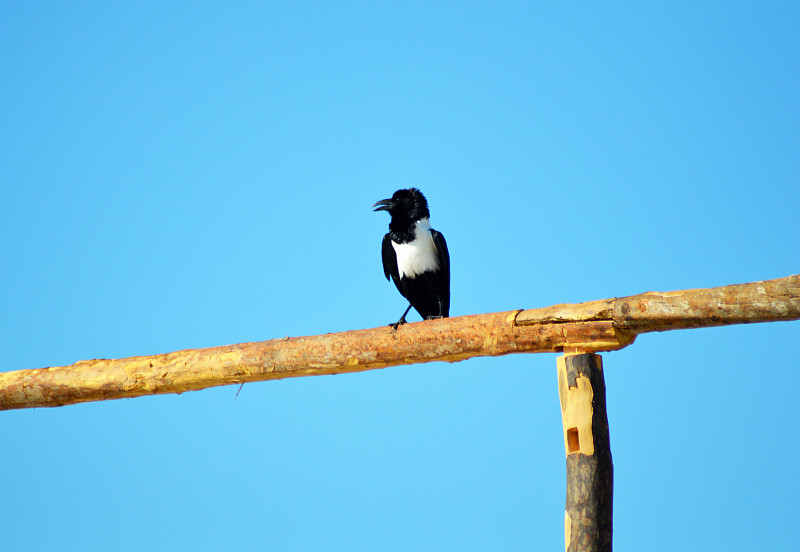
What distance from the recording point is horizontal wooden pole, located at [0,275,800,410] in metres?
3.05

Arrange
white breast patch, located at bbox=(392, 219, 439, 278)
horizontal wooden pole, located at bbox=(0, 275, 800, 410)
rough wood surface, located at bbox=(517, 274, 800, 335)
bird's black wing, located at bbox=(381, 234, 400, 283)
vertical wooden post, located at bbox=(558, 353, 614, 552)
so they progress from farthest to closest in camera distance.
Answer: bird's black wing, located at bbox=(381, 234, 400, 283) → white breast patch, located at bbox=(392, 219, 439, 278) → vertical wooden post, located at bbox=(558, 353, 614, 552) → horizontal wooden pole, located at bbox=(0, 275, 800, 410) → rough wood surface, located at bbox=(517, 274, 800, 335)

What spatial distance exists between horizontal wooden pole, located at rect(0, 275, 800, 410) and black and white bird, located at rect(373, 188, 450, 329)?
120 centimetres

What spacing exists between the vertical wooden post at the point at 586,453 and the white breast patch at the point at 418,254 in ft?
6.33

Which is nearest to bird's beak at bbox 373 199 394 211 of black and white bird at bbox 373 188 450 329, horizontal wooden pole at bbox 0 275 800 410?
black and white bird at bbox 373 188 450 329

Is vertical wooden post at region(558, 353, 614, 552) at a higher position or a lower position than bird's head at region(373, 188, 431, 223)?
lower

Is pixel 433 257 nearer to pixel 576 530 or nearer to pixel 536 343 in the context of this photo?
pixel 536 343

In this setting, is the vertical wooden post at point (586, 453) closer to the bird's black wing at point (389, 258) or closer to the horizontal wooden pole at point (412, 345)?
the horizontal wooden pole at point (412, 345)

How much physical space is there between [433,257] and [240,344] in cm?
163

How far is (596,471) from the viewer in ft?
10.6

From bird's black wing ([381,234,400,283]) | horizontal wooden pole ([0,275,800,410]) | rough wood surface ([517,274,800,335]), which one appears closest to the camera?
rough wood surface ([517,274,800,335])

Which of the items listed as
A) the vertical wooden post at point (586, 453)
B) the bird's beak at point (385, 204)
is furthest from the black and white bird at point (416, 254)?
the vertical wooden post at point (586, 453)

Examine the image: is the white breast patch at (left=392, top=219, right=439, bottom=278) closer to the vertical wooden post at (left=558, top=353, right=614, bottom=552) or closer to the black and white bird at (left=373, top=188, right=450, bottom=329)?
the black and white bird at (left=373, top=188, right=450, bottom=329)

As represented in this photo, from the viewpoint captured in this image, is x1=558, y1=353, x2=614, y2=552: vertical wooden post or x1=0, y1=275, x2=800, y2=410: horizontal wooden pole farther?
x1=558, y1=353, x2=614, y2=552: vertical wooden post

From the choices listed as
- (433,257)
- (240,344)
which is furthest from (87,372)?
(433,257)
